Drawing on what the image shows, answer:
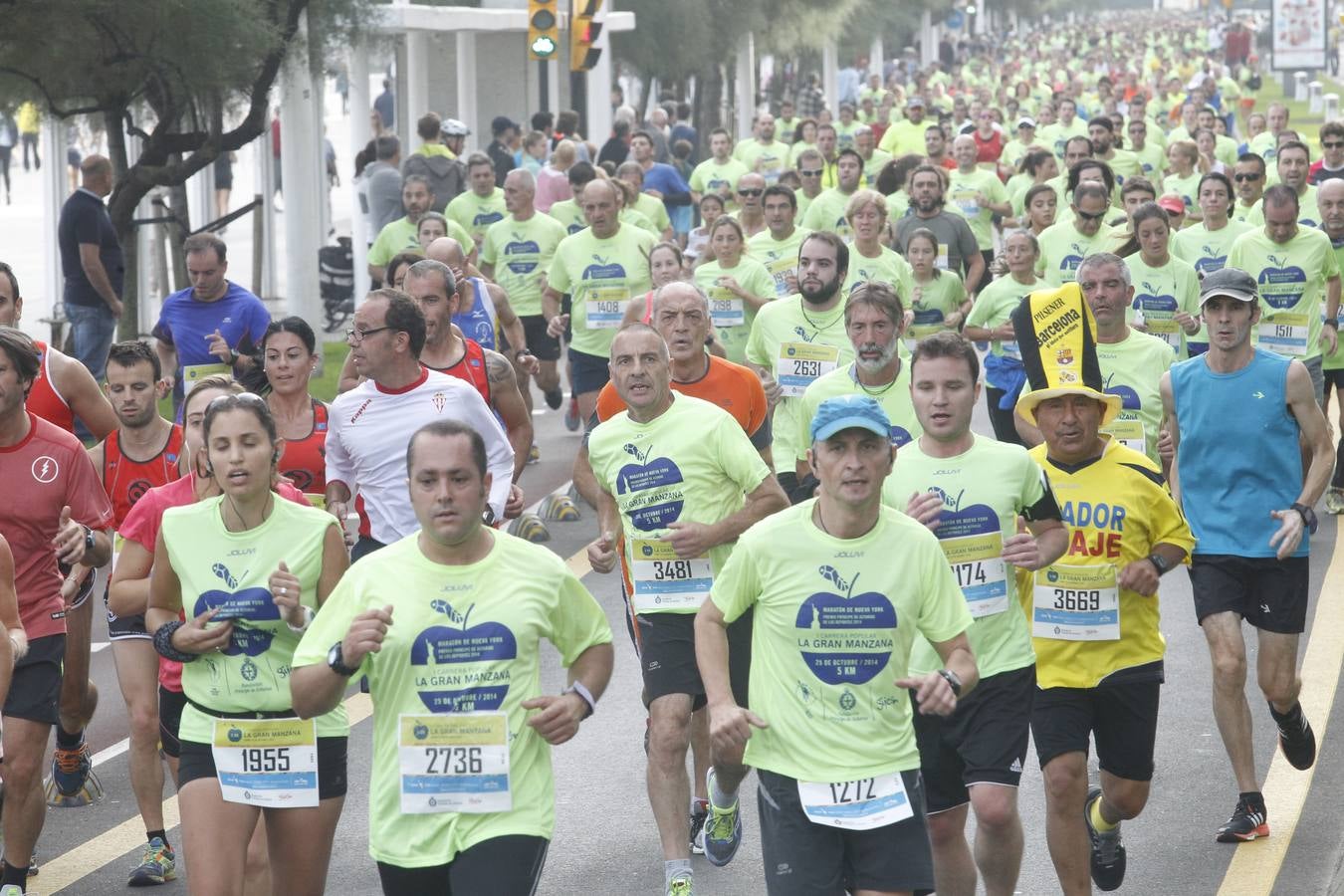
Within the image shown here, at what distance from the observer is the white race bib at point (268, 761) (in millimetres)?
5742

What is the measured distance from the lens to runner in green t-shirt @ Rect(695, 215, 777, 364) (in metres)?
13.1

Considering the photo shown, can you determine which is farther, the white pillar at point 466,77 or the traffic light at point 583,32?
the white pillar at point 466,77

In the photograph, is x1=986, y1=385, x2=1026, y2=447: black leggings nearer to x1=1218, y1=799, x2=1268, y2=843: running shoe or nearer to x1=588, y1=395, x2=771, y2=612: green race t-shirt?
x1=1218, y1=799, x2=1268, y2=843: running shoe

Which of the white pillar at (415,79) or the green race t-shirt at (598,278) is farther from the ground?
the white pillar at (415,79)

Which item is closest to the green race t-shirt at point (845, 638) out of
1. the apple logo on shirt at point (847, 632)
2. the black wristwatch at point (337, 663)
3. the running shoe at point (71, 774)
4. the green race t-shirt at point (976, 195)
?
the apple logo on shirt at point (847, 632)

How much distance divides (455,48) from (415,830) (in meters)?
24.5

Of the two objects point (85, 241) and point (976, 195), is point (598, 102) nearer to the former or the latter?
point (976, 195)

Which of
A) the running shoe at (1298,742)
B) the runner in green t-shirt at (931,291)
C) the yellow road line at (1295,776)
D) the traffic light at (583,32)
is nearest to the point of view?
the yellow road line at (1295,776)

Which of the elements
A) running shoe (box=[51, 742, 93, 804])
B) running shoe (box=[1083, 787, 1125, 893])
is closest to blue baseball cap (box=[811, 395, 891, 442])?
running shoe (box=[1083, 787, 1125, 893])

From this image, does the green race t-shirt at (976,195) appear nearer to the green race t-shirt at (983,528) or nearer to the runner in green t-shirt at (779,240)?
the runner in green t-shirt at (779,240)

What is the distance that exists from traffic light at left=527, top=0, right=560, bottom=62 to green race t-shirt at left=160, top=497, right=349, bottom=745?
16.5 metres

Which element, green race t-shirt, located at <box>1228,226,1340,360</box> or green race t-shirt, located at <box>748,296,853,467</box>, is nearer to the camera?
green race t-shirt, located at <box>748,296,853,467</box>

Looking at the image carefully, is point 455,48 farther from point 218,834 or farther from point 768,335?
point 218,834

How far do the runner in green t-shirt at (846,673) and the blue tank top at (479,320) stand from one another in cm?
707
